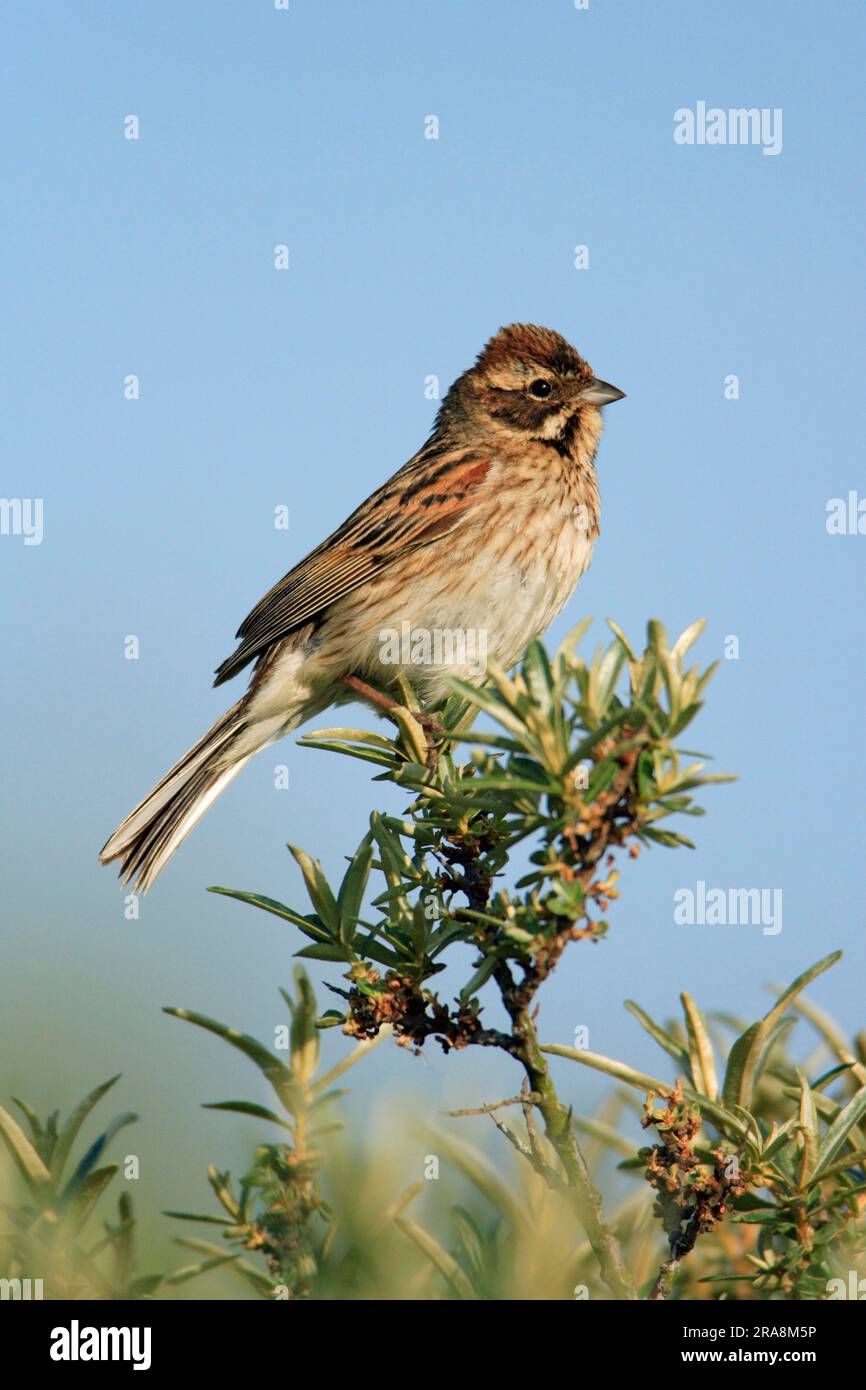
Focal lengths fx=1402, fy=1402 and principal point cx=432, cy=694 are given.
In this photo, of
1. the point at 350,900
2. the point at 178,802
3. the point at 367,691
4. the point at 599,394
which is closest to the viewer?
the point at 350,900

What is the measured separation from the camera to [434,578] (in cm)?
586

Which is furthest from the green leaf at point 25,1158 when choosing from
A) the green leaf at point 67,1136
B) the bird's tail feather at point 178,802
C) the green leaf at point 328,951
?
the bird's tail feather at point 178,802

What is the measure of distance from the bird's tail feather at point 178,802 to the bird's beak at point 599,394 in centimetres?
208

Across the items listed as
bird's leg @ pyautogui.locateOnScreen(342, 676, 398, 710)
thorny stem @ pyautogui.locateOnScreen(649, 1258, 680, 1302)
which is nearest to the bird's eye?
bird's leg @ pyautogui.locateOnScreen(342, 676, 398, 710)

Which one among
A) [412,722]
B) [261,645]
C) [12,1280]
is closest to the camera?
[12,1280]

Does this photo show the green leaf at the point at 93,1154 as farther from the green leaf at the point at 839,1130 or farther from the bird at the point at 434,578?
the bird at the point at 434,578

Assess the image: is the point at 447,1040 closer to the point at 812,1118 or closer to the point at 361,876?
the point at 361,876

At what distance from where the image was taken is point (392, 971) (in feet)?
7.22

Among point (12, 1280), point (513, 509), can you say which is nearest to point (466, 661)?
point (513, 509)

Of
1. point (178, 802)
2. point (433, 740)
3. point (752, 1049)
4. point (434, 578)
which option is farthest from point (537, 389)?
point (752, 1049)

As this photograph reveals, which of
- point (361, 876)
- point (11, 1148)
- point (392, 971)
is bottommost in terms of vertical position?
point (11, 1148)

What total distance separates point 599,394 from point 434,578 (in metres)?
1.22

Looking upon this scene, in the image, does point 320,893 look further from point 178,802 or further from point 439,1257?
point 178,802

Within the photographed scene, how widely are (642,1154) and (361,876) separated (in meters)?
0.61
